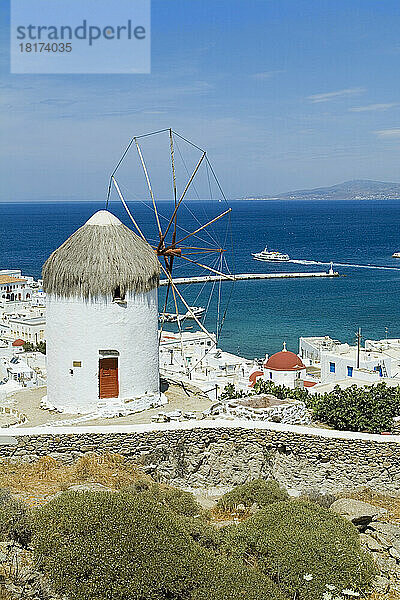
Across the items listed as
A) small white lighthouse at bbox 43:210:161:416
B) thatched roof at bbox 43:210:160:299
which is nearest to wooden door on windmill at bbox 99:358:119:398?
small white lighthouse at bbox 43:210:161:416

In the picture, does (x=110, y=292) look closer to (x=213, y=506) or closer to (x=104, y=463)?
(x=104, y=463)

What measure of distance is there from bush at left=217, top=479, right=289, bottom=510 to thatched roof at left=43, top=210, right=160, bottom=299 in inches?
225

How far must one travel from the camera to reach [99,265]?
1492 centimetres

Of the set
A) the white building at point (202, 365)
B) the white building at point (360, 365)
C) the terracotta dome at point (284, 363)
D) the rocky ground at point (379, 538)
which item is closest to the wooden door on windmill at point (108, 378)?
the white building at point (202, 365)

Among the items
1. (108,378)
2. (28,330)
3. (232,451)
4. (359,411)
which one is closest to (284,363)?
(359,411)

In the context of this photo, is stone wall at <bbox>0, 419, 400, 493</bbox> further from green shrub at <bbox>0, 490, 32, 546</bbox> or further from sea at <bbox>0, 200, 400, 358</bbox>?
sea at <bbox>0, 200, 400, 358</bbox>

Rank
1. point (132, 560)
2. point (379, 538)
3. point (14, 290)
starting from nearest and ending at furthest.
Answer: point (132, 560), point (379, 538), point (14, 290)

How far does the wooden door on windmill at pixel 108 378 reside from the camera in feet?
49.8

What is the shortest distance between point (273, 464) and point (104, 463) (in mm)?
2966

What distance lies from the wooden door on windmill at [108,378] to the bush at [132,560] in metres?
7.06

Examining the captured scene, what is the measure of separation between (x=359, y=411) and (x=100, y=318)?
220 inches

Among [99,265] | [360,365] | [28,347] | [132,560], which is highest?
[99,265]

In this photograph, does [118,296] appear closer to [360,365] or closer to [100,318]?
[100,318]

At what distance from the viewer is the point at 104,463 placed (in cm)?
1205
